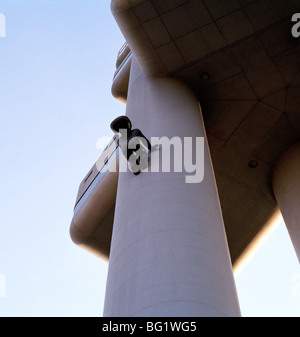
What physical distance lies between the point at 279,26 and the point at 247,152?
4.33 metres

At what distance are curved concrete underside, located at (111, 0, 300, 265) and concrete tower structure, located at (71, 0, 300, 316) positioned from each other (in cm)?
3

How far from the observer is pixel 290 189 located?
12.5m

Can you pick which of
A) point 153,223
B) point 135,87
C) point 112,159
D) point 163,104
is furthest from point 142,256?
point 112,159

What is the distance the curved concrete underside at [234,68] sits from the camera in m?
10.6

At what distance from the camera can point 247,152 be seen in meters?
13.5

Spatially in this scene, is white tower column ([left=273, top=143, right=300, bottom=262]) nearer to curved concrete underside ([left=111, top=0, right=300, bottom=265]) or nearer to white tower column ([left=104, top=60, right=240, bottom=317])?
curved concrete underside ([left=111, top=0, right=300, bottom=265])

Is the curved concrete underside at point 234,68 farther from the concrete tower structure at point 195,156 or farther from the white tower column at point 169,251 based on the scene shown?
the white tower column at point 169,251

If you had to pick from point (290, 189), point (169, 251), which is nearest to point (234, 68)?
point (290, 189)

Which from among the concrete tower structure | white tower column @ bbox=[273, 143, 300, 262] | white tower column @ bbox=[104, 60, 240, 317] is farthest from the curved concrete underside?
white tower column @ bbox=[104, 60, 240, 317]

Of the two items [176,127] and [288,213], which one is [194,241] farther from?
[288,213]

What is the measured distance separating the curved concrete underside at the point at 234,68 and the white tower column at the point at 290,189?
0.42 m

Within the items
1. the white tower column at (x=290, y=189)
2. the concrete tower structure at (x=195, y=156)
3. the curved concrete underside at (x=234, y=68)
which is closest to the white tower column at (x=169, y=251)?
A: the concrete tower structure at (x=195, y=156)

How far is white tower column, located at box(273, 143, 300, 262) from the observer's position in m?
12.1

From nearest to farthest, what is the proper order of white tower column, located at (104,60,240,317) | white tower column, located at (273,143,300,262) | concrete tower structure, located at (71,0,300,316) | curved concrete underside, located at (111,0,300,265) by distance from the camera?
white tower column, located at (104,60,240,317)
concrete tower structure, located at (71,0,300,316)
curved concrete underside, located at (111,0,300,265)
white tower column, located at (273,143,300,262)
